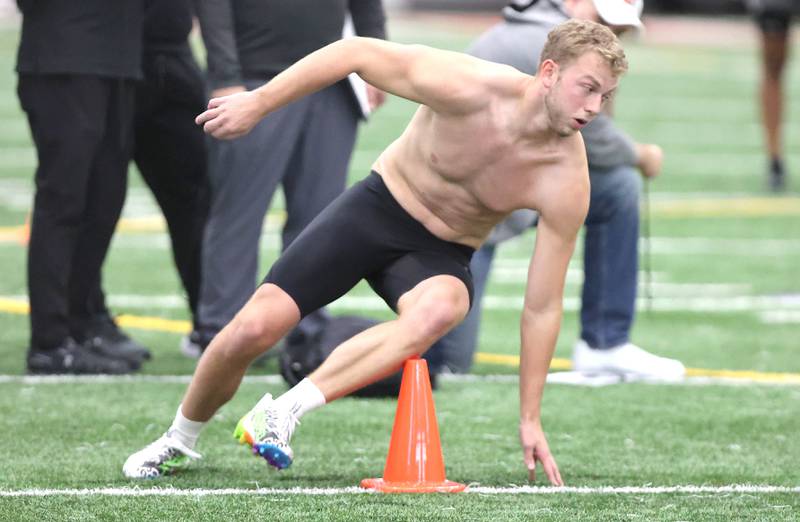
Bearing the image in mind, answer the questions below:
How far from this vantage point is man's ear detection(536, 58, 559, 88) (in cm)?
581

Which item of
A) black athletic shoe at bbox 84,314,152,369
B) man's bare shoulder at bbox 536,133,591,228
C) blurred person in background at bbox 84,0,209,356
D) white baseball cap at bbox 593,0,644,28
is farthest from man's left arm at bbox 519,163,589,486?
blurred person in background at bbox 84,0,209,356

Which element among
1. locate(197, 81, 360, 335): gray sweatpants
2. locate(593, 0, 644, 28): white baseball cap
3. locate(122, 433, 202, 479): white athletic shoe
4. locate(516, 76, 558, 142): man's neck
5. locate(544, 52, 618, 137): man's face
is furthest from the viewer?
locate(197, 81, 360, 335): gray sweatpants

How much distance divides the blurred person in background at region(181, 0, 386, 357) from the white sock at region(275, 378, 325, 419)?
96.6 inches

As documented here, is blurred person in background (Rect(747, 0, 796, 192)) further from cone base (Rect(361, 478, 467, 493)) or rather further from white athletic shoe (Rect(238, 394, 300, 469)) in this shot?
white athletic shoe (Rect(238, 394, 300, 469))

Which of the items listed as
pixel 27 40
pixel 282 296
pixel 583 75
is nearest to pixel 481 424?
pixel 282 296

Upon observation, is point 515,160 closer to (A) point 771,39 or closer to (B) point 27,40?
(B) point 27,40

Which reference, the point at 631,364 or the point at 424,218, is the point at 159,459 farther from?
the point at 631,364

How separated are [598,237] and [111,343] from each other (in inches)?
93.6

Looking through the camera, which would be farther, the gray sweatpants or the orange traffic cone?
the gray sweatpants

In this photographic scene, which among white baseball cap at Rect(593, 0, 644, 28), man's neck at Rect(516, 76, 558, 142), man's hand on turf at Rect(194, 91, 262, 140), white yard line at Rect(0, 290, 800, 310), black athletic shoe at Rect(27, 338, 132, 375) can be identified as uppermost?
man's hand on turf at Rect(194, 91, 262, 140)

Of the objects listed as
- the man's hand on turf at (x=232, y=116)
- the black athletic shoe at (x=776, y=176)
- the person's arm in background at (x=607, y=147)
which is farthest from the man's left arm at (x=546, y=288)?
the black athletic shoe at (x=776, y=176)

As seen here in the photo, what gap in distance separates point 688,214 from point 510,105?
9.21 metres

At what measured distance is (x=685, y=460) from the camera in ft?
21.7

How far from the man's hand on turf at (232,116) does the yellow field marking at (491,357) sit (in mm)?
3008
